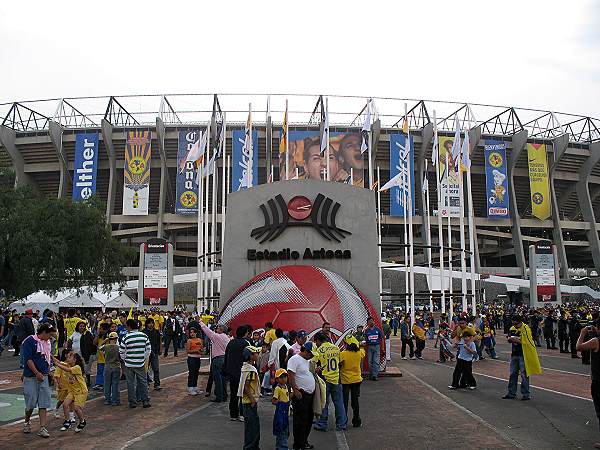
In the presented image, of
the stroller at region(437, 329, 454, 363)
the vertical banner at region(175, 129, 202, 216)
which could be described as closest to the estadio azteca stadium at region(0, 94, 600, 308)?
the vertical banner at region(175, 129, 202, 216)

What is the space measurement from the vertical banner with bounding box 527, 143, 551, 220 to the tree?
147 feet

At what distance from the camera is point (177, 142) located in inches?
2281

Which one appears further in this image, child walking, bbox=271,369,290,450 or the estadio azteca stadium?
the estadio azteca stadium

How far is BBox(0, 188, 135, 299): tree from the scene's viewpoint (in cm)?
2589

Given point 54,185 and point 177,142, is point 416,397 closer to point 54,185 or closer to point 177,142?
point 177,142

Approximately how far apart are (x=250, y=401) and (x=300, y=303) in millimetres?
7833

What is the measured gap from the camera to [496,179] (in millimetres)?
58469

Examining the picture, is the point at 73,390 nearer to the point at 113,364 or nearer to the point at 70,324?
the point at 113,364

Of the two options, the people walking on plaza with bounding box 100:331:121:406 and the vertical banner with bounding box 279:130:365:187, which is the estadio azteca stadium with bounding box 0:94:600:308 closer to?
the vertical banner with bounding box 279:130:365:187

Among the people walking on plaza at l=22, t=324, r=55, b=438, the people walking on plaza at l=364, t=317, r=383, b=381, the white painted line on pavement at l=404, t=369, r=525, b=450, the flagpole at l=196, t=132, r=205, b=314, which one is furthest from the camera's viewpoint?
the flagpole at l=196, t=132, r=205, b=314

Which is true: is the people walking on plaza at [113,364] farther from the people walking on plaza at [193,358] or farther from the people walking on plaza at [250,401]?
the people walking on plaza at [250,401]

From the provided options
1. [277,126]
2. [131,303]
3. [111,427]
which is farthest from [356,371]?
[277,126]

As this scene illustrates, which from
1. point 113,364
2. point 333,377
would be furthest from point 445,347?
point 113,364

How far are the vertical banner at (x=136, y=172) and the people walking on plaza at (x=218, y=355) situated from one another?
46009 millimetres
